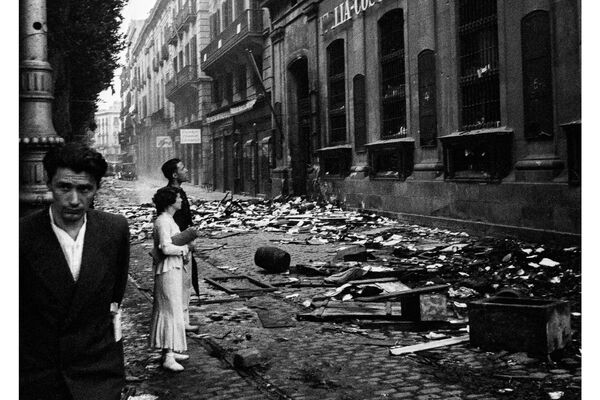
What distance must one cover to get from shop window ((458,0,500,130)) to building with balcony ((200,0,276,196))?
1067 cm

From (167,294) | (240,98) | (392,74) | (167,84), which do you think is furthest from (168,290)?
(167,84)

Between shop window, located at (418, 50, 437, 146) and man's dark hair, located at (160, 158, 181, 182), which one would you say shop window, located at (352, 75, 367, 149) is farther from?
man's dark hair, located at (160, 158, 181, 182)

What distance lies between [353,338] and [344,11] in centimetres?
1377

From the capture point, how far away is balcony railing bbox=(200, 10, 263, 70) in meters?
25.5

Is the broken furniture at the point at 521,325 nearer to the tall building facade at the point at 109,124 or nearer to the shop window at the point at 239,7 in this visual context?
the shop window at the point at 239,7

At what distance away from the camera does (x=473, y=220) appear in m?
12.2

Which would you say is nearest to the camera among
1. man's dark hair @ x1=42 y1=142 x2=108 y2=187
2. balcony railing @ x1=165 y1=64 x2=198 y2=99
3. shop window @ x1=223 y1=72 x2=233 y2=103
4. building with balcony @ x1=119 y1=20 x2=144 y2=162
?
man's dark hair @ x1=42 y1=142 x2=108 y2=187

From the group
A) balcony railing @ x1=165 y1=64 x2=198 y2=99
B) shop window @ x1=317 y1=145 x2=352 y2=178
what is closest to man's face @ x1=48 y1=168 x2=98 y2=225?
shop window @ x1=317 y1=145 x2=352 y2=178

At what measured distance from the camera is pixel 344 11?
18.0 meters

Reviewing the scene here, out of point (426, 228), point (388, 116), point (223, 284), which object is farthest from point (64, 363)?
point (388, 116)

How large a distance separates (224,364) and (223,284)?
12.4 feet

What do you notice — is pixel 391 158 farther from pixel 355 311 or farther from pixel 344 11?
pixel 355 311

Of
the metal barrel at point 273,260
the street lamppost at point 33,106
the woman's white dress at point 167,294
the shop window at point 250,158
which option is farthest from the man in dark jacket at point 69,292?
the shop window at point 250,158
